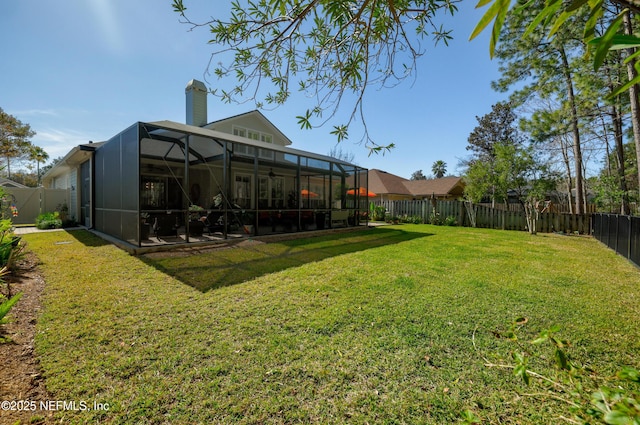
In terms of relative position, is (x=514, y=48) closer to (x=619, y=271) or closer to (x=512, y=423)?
(x=619, y=271)

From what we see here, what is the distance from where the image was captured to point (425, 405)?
6.79 feet

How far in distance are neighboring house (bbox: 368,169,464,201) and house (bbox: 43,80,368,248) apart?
12.7 m

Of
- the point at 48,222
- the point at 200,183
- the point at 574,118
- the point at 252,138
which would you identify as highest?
the point at 252,138

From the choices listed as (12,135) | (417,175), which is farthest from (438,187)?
(12,135)

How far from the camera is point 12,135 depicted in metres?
23.2

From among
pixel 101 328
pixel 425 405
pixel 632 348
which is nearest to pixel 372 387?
pixel 425 405

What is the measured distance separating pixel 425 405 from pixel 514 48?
15.5 m

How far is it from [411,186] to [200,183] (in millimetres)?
23605

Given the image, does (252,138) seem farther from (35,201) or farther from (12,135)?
(12,135)

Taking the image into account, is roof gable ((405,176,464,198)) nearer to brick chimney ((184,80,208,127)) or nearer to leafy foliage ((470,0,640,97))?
brick chimney ((184,80,208,127))

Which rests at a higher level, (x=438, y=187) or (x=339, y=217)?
(x=438, y=187)

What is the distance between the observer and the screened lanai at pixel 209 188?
285 inches

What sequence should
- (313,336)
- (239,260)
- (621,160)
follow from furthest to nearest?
(621,160), (239,260), (313,336)

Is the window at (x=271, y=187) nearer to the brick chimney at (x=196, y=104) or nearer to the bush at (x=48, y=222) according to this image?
the brick chimney at (x=196, y=104)
